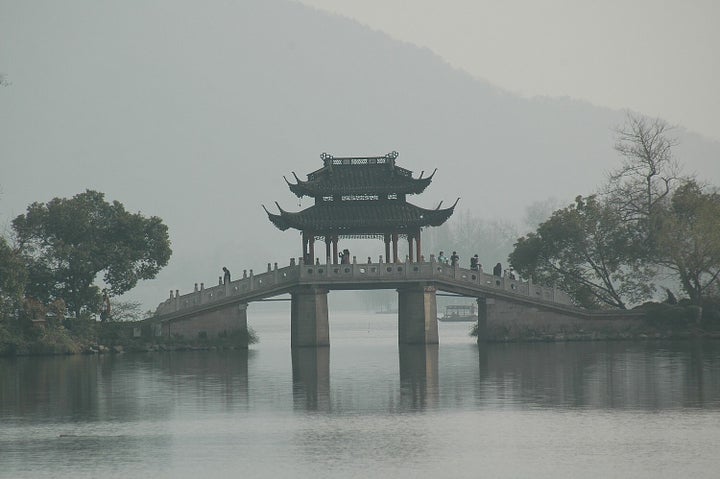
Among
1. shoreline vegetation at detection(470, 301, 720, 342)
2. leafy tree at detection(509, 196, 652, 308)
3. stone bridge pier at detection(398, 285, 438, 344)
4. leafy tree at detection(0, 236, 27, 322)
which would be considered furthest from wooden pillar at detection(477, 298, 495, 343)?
leafy tree at detection(0, 236, 27, 322)

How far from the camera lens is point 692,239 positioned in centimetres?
7319

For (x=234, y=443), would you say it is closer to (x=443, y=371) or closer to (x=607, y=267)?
(x=443, y=371)

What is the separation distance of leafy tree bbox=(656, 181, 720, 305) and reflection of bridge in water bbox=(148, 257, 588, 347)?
6.18 m

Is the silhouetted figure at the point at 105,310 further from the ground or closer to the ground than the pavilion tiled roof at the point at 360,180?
closer to the ground

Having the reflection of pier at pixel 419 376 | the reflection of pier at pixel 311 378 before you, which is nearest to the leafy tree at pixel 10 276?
the reflection of pier at pixel 311 378

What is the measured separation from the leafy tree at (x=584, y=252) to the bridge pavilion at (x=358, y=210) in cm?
649

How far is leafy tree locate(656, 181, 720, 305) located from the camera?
238 feet

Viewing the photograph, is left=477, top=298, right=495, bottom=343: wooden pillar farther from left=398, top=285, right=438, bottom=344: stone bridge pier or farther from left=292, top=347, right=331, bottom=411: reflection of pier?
left=292, top=347, right=331, bottom=411: reflection of pier

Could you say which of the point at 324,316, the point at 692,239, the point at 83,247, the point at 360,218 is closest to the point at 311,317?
the point at 324,316

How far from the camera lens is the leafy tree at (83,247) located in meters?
71.8

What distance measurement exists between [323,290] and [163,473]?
44925 mm

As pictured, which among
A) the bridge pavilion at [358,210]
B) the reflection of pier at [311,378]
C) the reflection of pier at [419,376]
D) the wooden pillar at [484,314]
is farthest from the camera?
the bridge pavilion at [358,210]

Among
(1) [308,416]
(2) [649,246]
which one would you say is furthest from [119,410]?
(2) [649,246]

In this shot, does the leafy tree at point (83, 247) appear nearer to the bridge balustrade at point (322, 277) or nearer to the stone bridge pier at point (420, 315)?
the bridge balustrade at point (322, 277)
